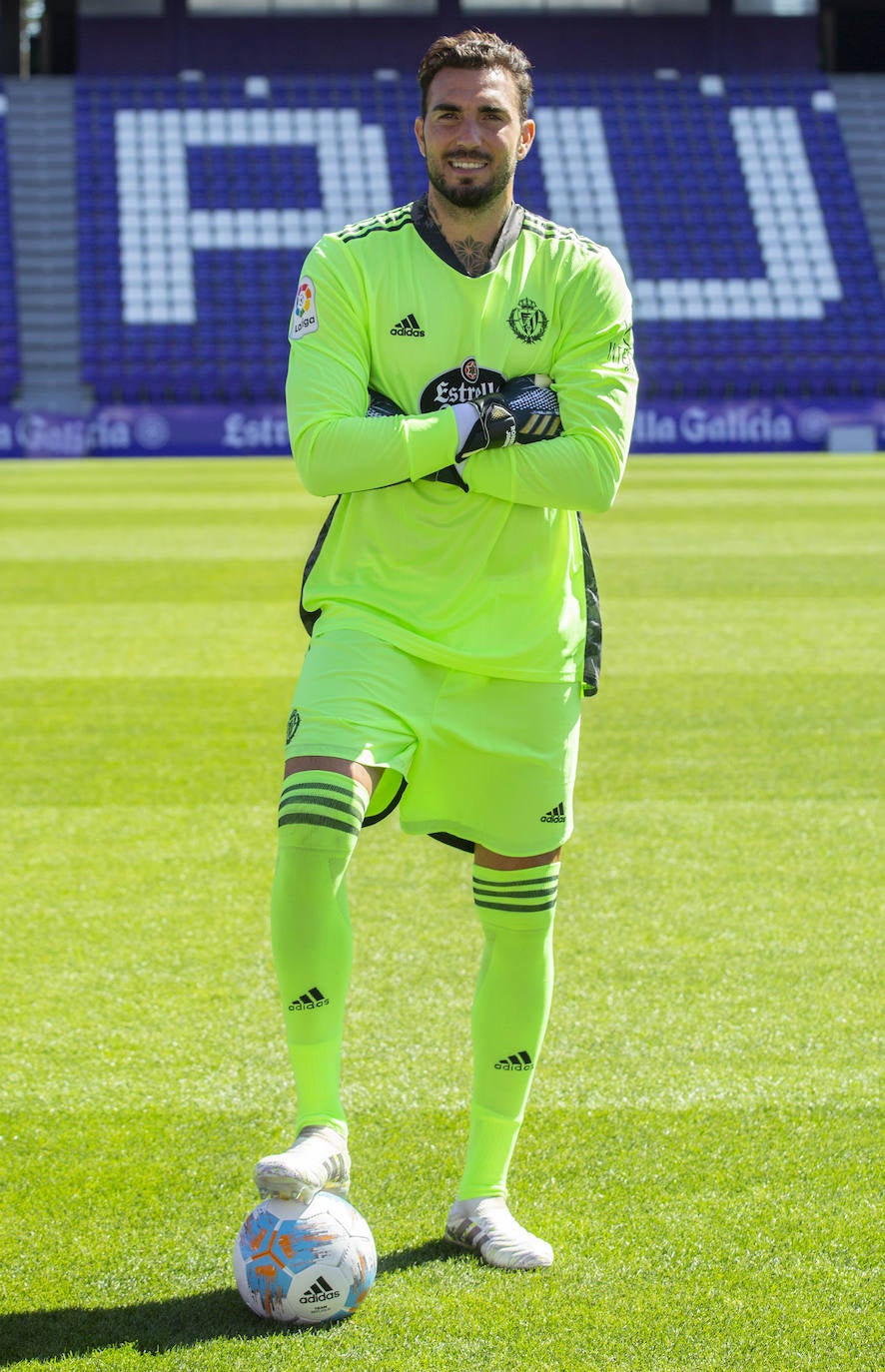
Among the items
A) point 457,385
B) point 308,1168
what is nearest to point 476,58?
point 457,385

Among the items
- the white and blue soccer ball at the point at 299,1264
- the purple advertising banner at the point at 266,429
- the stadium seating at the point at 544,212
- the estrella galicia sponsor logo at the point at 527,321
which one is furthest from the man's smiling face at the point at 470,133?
the stadium seating at the point at 544,212

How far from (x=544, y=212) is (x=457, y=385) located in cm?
3258

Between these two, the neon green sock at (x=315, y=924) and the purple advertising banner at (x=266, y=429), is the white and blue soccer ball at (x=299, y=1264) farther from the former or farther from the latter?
the purple advertising banner at (x=266, y=429)

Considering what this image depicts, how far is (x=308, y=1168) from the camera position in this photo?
2721 millimetres

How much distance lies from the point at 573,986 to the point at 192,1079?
43.7 inches

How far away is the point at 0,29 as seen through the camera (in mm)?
38500

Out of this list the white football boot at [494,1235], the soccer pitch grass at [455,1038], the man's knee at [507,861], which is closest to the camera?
the soccer pitch grass at [455,1038]

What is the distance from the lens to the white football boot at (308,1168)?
2.69 meters

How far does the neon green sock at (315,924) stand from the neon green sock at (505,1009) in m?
0.32

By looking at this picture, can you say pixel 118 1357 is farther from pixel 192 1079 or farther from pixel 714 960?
pixel 714 960

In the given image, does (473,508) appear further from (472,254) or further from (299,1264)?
(299,1264)

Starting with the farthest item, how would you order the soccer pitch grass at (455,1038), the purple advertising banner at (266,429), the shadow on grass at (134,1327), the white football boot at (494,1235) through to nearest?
the purple advertising banner at (266,429) → the white football boot at (494,1235) → the soccer pitch grass at (455,1038) → the shadow on grass at (134,1327)

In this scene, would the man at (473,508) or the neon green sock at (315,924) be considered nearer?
the neon green sock at (315,924)

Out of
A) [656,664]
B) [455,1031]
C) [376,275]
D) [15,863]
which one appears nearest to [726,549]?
[656,664]
